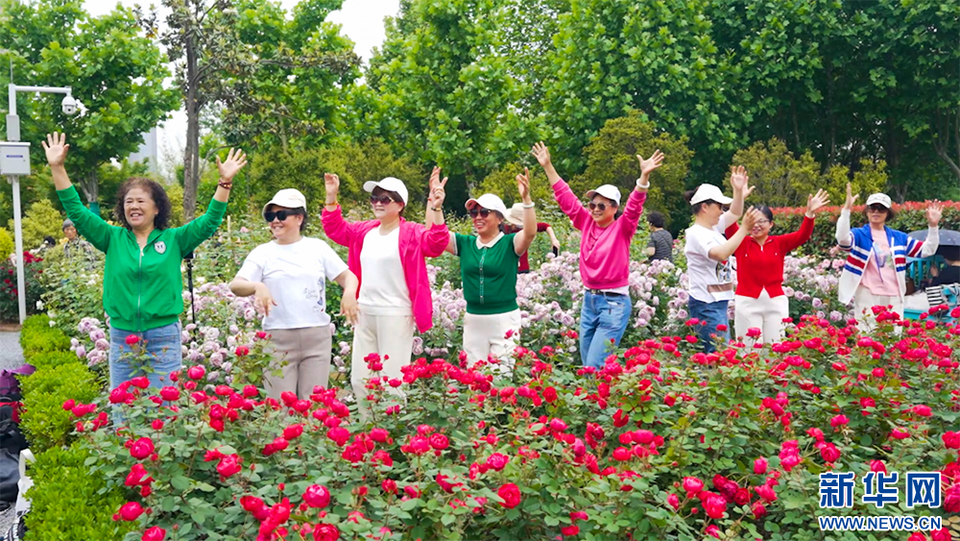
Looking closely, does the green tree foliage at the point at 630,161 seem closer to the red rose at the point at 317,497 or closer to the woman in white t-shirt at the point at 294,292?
the woman in white t-shirt at the point at 294,292

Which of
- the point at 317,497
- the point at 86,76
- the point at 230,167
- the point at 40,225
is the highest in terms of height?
the point at 86,76

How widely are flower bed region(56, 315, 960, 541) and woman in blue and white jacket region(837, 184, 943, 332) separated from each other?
3143mm

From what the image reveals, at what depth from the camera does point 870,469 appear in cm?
303

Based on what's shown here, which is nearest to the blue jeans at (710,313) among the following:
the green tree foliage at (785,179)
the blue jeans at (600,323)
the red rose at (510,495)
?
the blue jeans at (600,323)

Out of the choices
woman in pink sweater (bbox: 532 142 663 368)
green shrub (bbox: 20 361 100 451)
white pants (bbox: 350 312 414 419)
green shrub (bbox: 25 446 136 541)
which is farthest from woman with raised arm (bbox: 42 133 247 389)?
woman in pink sweater (bbox: 532 142 663 368)

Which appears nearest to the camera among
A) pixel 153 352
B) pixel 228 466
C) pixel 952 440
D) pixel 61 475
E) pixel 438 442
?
pixel 228 466

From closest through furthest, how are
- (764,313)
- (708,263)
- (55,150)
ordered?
(55,150)
(708,263)
(764,313)

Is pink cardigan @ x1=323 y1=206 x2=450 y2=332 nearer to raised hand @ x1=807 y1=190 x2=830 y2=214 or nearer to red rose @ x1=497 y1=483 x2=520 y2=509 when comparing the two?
red rose @ x1=497 y1=483 x2=520 y2=509

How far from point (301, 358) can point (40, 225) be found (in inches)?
1144

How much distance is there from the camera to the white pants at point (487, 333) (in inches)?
217

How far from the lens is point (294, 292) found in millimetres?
4961

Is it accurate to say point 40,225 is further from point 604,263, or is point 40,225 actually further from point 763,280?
point 763,280

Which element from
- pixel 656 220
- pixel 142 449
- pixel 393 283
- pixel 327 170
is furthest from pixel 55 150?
pixel 327 170

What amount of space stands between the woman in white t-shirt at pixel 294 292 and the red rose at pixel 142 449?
2211mm
